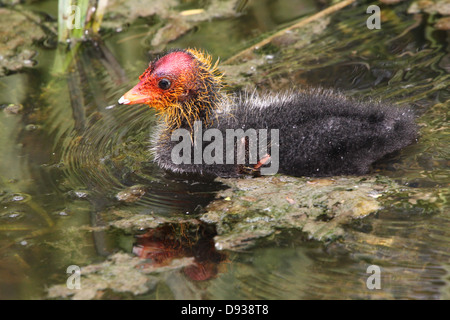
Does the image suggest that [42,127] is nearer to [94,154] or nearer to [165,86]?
[94,154]

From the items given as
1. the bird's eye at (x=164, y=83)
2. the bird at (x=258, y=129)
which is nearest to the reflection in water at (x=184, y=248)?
the bird at (x=258, y=129)

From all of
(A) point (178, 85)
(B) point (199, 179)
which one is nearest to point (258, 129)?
(B) point (199, 179)

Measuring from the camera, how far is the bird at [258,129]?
454 cm

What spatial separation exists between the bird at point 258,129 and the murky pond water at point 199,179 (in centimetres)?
20

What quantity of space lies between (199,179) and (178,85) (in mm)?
787

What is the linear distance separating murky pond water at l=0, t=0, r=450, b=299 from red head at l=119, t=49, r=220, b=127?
1.90 ft

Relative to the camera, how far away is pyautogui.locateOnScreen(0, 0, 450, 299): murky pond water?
3.59 metres

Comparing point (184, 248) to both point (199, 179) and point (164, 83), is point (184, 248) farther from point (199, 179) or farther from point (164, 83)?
point (164, 83)

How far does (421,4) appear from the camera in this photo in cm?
682

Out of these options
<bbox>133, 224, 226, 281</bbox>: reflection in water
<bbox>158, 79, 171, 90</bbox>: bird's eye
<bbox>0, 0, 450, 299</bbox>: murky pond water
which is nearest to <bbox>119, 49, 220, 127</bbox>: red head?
<bbox>158, 79, 171, 90</bbox>: bird's eye

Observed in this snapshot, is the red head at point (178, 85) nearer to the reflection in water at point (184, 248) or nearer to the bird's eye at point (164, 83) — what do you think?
the bird's eye at point (164, 83)

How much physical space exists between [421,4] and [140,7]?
11.5 ft

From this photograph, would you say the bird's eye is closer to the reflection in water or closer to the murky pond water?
the murky pond water
